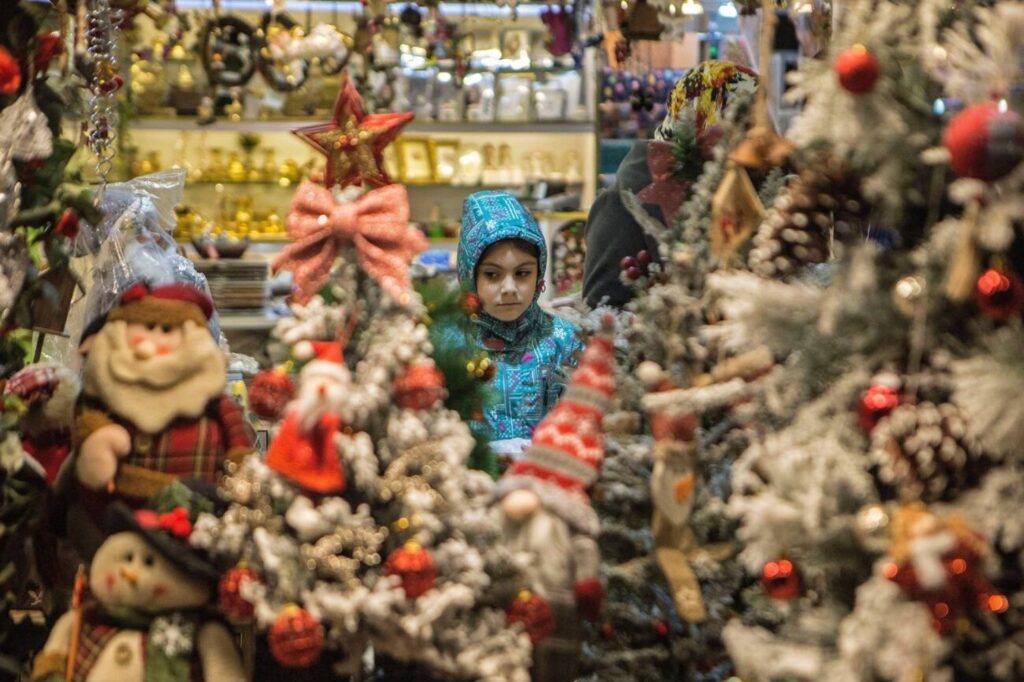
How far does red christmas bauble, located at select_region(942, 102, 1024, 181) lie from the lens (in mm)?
1289

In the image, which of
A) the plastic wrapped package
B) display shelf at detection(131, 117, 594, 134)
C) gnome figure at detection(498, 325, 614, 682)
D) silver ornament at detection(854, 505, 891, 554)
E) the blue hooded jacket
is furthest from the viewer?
display shelf at detection(131, 117, 594, 134)

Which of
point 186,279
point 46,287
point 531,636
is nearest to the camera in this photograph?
point 531,636

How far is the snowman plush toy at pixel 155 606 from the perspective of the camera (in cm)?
174

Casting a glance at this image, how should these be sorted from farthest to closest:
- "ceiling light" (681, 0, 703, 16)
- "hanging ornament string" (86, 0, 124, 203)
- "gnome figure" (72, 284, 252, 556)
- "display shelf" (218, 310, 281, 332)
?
"display shelf" (218, 310, 281, 332), "ceiling light" (681, 0, 703, 16), "hanging ornament string" (86, 0, 124, 203), "gnome figure" (72, 284, 252, 556)

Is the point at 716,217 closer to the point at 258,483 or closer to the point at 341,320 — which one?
the point at 341,320

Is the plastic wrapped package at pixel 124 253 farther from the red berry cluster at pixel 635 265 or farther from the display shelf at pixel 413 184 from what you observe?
the display shelf at pixel 413 184

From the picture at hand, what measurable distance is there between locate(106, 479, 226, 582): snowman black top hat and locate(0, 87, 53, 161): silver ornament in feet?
1.69

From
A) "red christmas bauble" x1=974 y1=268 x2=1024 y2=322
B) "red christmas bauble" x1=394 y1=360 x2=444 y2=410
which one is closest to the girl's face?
"red christmas bauble" x1=394 y1=360 x2=444 y2=410

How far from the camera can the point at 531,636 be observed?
170cm

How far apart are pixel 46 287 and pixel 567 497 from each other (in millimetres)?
832

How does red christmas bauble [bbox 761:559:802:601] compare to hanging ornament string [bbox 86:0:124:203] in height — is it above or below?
below

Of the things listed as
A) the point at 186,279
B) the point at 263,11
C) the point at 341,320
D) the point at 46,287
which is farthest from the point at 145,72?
the point at 341,320

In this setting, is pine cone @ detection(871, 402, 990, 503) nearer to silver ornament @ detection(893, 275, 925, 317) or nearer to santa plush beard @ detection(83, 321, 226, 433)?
silver ornament @ detection(893, 275, 925, 317)

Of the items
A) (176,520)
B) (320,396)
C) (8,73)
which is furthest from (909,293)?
(8,73)
